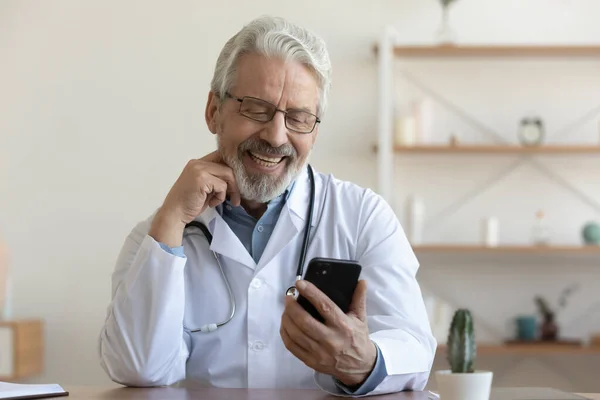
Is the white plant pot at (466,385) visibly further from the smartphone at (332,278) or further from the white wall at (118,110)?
the white wall at (118,110)

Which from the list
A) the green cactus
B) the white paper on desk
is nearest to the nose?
the white paper on desk

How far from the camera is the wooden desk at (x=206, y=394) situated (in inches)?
57.4

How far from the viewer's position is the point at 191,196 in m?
1.76

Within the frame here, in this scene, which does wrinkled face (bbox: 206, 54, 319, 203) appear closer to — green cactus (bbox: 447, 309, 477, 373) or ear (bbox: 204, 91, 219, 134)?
ear (bbox: 204, 91, 219, 134)

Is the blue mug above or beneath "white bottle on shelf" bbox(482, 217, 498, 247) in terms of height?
beneath

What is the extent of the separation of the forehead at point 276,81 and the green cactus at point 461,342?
81 centimetres

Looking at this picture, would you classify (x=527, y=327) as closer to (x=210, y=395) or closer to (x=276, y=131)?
(x=276, y=131)

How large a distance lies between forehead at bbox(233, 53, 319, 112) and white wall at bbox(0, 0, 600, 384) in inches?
73.0

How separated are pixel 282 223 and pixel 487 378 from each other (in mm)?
784

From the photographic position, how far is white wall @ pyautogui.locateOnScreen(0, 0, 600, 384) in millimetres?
3727

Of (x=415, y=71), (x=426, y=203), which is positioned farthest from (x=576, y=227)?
(x=415, y=71)

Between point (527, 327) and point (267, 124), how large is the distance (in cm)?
207

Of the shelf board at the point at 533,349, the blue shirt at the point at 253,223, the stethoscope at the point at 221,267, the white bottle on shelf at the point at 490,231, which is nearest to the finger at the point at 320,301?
the stethoscope at the point at 221,267

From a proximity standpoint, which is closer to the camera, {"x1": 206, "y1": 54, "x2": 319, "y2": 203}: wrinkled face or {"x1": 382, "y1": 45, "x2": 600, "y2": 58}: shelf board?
{"x1": 206, "y1": 54, "x2": 319, "y2": 203}: wrinkled face
